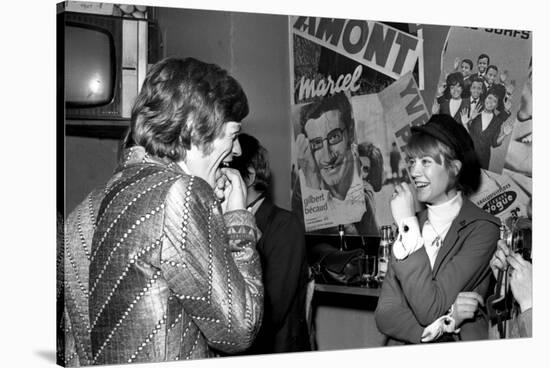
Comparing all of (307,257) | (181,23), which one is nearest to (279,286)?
(307,257)

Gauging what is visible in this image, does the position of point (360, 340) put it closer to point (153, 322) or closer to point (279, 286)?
point (279, 286)

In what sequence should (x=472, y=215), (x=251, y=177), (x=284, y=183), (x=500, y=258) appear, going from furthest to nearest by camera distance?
(x=500, y=258)
(x=472, y=215)
(x=284, y=183)
(x=251, y=177)

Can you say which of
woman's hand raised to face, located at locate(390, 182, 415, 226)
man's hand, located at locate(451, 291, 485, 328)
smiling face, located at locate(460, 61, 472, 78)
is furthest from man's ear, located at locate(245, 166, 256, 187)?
smiling face, located at locate(460, 61, 472, 78)

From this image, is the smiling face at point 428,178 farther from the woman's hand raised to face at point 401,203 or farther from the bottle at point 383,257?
the bottle at point 383,257

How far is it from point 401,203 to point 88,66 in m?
1.75

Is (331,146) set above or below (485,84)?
below

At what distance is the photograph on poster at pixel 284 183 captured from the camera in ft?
10.5

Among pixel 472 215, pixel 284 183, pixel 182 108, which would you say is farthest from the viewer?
pixel 472 215

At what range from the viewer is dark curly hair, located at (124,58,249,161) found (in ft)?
11.5

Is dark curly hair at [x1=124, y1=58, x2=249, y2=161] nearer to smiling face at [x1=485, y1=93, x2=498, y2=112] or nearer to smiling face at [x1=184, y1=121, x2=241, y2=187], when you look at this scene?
smiling face at [x1=184, y1=121, x2=241, y2=187]

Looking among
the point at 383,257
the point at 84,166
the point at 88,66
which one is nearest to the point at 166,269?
the point at 84,166

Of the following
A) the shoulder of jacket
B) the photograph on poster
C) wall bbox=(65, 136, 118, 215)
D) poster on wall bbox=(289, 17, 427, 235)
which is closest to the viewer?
the photograph on poster

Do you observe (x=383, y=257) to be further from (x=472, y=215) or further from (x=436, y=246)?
(x=472, y=215)

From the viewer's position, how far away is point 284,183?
4.55 meters
